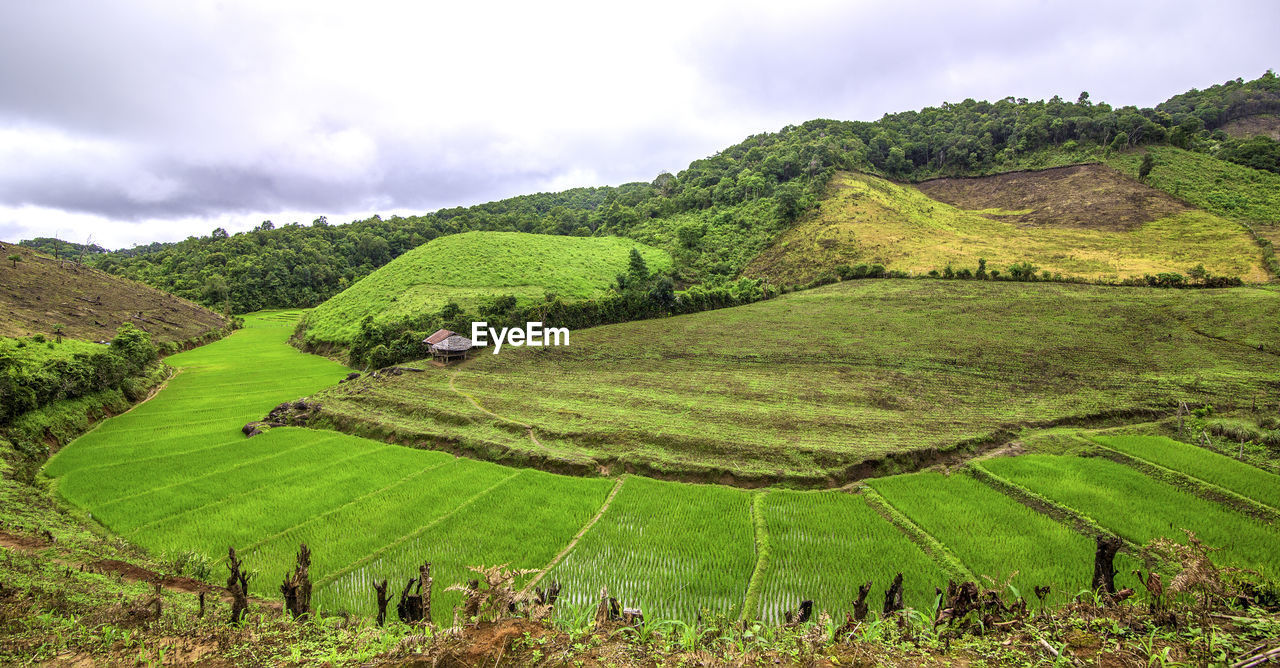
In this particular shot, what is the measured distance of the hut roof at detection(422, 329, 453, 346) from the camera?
30175mm

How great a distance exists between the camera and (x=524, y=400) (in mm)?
21328

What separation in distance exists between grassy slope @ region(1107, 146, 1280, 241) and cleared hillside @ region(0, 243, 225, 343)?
281 ft

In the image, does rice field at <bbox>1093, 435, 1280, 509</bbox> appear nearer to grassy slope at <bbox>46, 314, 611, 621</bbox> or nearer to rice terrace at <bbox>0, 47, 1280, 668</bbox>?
rice terrace at <bbox>0, 47, 1280, 668</bbox>

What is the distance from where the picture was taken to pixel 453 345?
29906 millimetres

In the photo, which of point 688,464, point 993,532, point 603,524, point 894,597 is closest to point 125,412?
point 603,524

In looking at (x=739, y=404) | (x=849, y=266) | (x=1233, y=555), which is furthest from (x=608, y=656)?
(x=849, y=266)

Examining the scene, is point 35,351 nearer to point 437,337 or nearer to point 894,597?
point 437,337

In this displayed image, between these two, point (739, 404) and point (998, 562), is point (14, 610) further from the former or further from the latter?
point (739, 404)

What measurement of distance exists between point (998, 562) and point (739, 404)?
35.4 feet

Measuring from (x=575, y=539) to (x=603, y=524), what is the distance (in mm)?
889

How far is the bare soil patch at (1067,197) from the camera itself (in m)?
44.8

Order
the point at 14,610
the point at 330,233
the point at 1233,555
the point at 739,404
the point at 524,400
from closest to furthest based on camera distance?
the point at 14,610
the point at 1233,555
the point at 739,404
the point at 524,400
the point at 330,233

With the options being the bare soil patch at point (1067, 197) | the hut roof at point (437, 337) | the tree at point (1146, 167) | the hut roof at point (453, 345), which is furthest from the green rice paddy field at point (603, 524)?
the tree at point (1146, 167)
